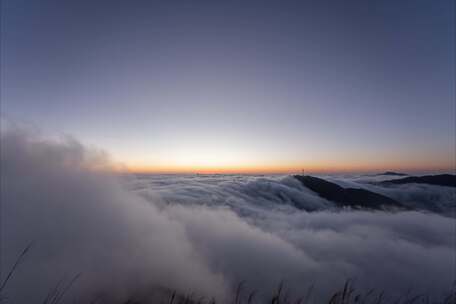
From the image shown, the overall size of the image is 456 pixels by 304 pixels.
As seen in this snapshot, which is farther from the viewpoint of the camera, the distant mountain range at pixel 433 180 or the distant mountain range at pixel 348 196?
the distant mountain range at pixel 433 180

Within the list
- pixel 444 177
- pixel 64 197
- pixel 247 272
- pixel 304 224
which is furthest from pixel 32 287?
pixel 444 177

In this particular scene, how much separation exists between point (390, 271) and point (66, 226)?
30.0 meters

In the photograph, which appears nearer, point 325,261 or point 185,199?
point 325,261

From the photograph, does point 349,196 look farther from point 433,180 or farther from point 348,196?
point 433,180

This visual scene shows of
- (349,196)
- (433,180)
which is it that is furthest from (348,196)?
(433,180)

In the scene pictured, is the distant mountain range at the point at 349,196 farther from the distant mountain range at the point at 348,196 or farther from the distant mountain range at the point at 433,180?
the distant mountain range at the point at 433,180

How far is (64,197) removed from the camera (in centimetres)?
1484

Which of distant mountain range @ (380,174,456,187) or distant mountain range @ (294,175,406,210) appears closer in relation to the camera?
distant mountain range @ (294,175,406,210)

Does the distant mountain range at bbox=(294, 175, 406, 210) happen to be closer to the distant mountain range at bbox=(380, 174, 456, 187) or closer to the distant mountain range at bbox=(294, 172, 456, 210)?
the distant mountain range at bbox=(294, 172, 456, 210)

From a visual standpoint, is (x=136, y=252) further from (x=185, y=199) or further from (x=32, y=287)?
(x=185, y=199)

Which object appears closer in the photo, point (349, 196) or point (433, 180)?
point (349, 196)

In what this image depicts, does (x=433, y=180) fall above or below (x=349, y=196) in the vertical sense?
above

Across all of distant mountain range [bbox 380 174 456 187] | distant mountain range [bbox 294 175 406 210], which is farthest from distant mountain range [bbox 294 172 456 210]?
distant mountain range [bbox 380 174 456 187]

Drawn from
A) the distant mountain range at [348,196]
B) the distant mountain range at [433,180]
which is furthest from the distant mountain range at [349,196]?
the distant mountain range at [433,180]
